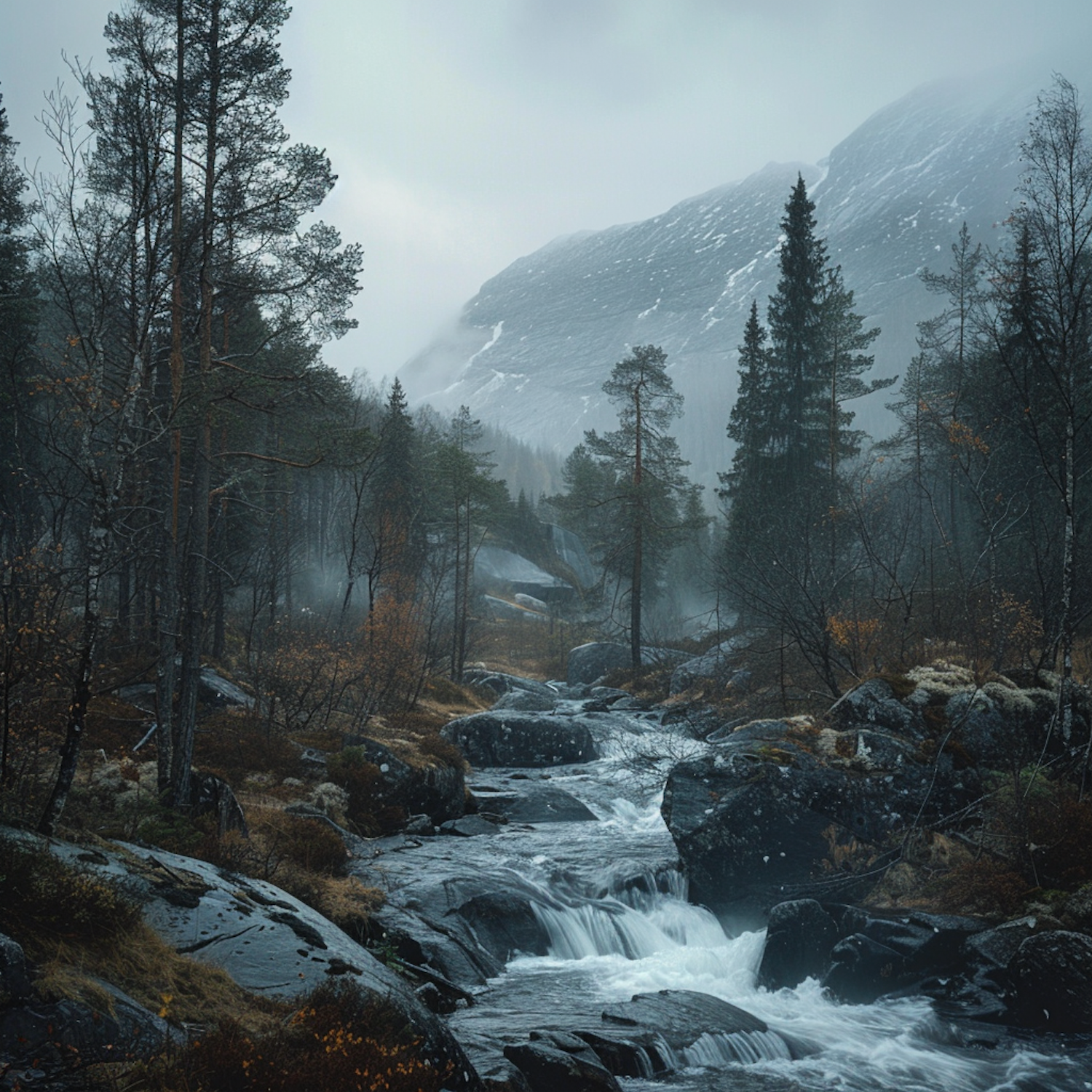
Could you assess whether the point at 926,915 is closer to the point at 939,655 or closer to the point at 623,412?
the point at 939,655

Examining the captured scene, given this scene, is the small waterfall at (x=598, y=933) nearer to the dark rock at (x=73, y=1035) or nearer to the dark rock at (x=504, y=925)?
the dark rock at (x=504, y=925)

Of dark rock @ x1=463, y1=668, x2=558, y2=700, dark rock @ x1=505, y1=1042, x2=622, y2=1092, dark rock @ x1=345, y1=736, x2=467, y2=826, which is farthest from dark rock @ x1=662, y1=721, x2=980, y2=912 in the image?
dark rock @ x1=463, y1=668, x2=558, y2=700

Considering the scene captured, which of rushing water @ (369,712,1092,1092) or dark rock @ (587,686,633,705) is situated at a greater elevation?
rushing water @ (369,712,1092,1092)

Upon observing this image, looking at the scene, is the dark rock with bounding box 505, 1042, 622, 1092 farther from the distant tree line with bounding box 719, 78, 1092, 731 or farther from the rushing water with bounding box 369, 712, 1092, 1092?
the distant tree line with bounding box 719, 78, 1092, 731

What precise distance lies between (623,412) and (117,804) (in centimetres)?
2536

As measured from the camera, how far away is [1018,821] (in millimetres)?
9008

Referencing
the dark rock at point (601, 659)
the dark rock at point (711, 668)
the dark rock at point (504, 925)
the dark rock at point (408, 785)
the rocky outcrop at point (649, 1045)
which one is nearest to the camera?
the rocky outcrop at point (649, 1045)

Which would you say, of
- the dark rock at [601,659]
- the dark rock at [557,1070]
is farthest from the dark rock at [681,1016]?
the dark rock at [601,659]

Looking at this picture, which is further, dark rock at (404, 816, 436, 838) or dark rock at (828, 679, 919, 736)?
dark rock at (404, 816, 436, 838)

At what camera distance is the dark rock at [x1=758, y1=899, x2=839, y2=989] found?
30.0ft

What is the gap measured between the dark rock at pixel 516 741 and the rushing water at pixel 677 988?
6.14 meters

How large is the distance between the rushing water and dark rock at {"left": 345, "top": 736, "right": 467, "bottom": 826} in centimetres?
138

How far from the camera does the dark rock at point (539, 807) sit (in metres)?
15.1

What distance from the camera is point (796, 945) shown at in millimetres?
9273
